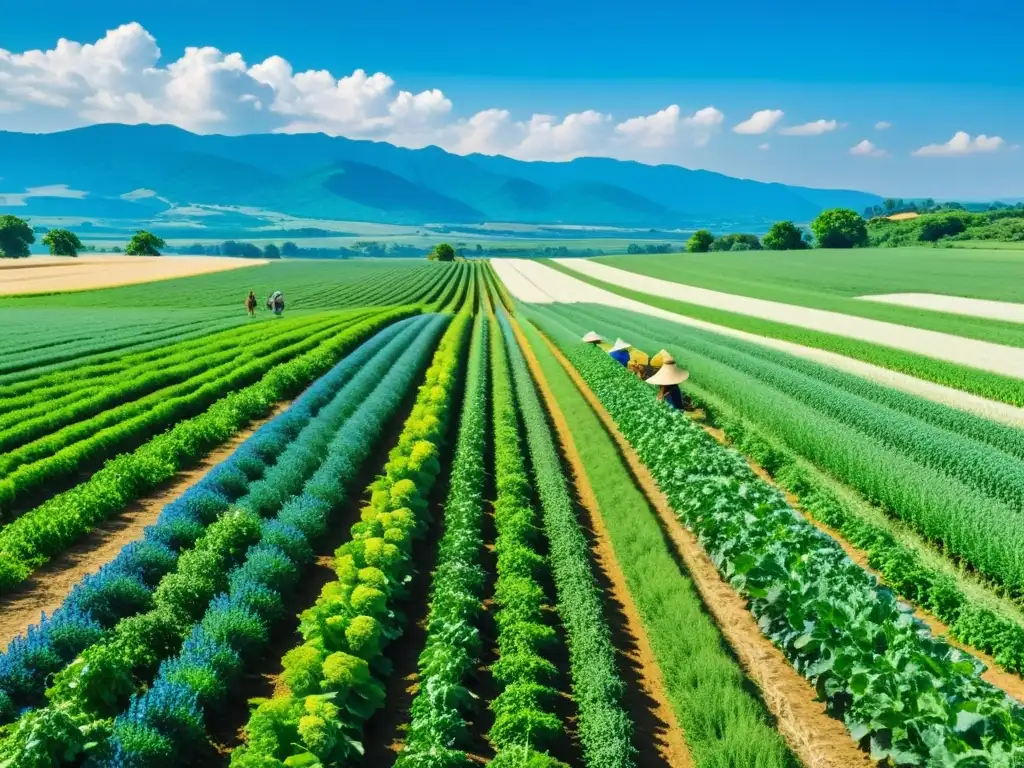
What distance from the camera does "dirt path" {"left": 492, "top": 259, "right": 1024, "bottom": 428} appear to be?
21.5m

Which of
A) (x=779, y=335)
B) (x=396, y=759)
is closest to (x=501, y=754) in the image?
(x=396, y=759)

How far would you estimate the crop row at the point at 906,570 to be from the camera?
949 centimetres

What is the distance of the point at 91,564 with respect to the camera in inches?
460

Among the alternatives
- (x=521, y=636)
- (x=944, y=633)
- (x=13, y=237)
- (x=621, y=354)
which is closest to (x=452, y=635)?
(x=521, y=636)

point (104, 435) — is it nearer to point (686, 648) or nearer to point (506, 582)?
point (506, 582)

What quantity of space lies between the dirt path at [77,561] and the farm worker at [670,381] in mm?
12691

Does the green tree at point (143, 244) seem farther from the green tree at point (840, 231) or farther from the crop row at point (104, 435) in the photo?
the crop row at point (104, 435)

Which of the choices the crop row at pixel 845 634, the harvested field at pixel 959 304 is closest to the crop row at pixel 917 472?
the crop row at pixel 845 634

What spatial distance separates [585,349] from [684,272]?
61.8m

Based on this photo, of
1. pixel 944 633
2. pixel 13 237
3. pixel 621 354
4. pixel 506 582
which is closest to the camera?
pixel 944 633

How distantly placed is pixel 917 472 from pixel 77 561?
15229 millimetres

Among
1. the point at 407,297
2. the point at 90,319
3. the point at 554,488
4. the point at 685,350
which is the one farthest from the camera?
the point at 407,297

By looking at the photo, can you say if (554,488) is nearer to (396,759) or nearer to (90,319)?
(396,759)

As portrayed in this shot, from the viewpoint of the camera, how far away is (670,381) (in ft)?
68.9
